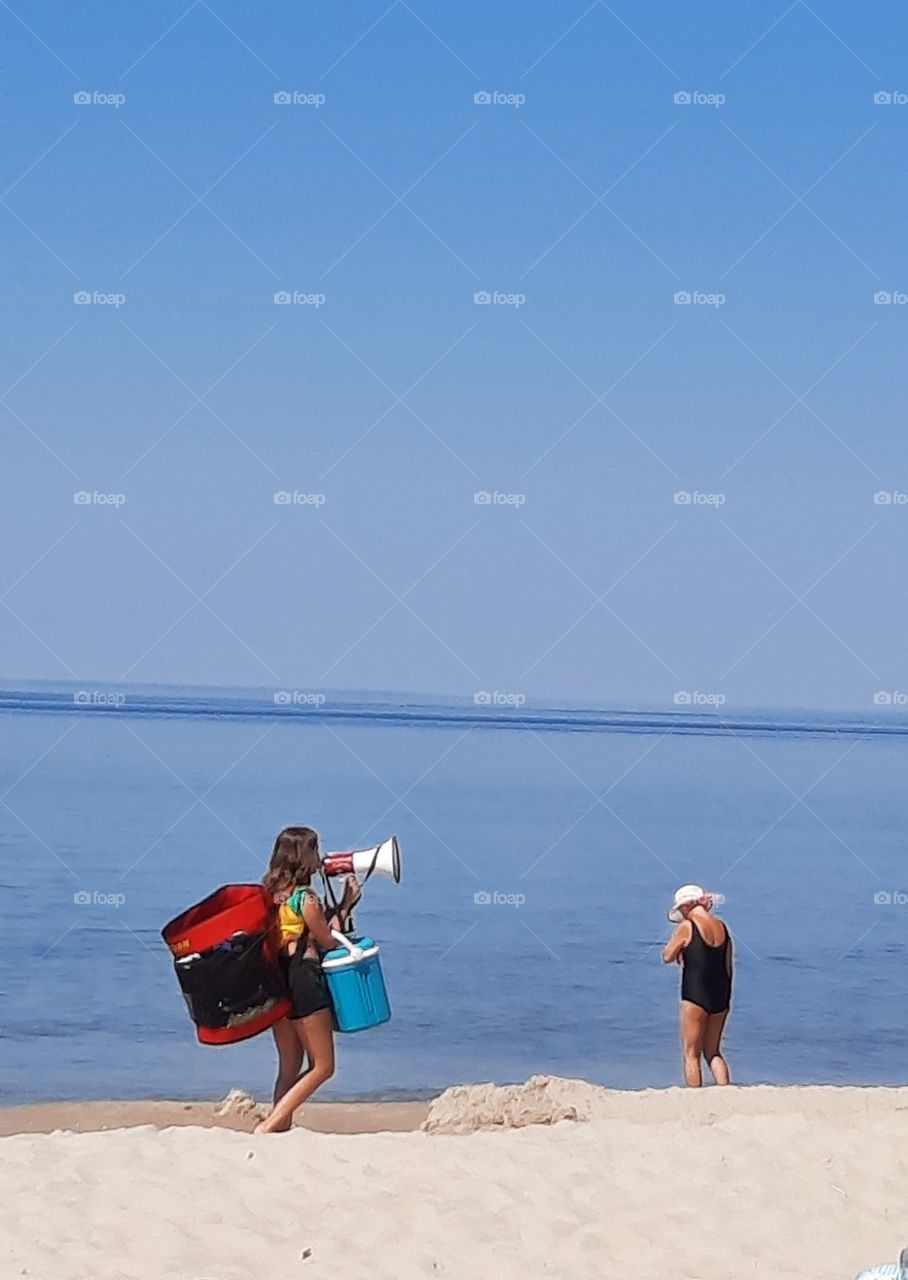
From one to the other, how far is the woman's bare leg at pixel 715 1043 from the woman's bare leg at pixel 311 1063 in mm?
2162

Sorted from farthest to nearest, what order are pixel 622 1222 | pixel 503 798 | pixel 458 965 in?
pixel 503 798, pixel 458 965, pixel 622 1222

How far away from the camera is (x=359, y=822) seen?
81.3ft

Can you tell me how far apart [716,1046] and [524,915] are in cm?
835

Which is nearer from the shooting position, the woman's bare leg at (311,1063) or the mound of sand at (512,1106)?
the woman's bare leg at (311,1063)

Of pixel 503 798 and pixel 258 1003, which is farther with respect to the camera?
pixel 503 798

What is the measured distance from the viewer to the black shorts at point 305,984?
22.8 feet

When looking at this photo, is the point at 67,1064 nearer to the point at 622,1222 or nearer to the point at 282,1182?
the point at 282,1182

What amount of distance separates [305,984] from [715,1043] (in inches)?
99.4

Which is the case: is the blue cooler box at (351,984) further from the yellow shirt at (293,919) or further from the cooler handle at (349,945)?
the yellow shirt at (293,919)

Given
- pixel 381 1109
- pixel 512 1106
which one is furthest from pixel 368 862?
pixel 381 1109

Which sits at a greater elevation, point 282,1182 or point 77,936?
point 77,936

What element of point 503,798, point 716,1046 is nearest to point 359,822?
point 503,798

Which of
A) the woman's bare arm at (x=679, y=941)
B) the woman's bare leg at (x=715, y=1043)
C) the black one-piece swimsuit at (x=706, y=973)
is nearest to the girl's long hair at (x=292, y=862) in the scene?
the woman's bare arm at (x=679, y=941)

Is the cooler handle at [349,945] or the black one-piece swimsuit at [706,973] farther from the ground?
the cooler handle at [349,945]
